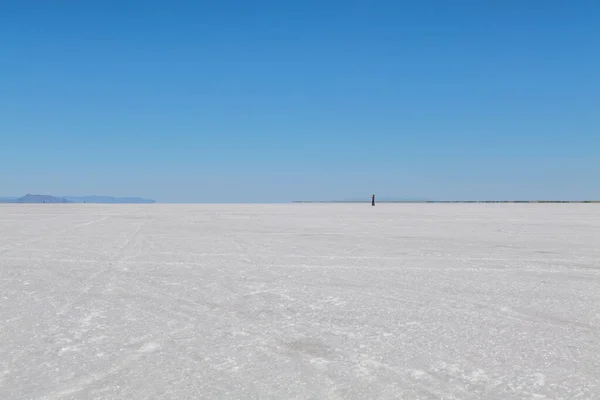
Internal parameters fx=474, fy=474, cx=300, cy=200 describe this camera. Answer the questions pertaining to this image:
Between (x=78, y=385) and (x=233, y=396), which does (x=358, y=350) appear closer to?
(x=233, y=396)

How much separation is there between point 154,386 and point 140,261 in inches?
164

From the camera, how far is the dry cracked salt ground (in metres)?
2.19

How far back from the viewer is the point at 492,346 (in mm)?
2727

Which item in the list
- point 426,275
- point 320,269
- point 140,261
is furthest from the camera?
point 140,261

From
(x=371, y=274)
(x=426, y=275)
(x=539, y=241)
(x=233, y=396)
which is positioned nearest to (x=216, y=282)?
(x=371, y=274)

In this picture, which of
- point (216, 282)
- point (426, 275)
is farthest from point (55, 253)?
point (426, 275)

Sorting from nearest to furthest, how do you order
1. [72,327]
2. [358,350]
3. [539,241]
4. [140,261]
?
[358,350] → [72,327] → [140,261] → [539,241]

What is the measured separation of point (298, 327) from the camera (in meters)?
3.11

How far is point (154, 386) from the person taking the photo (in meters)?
2.16

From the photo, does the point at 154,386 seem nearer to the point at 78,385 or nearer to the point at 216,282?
the point at 78,385

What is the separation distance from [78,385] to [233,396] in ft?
2.38

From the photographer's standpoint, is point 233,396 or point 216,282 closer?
point 233,396

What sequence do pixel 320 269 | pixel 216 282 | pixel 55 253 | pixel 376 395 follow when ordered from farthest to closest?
1. pixel 55 253
2. pixel 320 269
3. pixel 216 282
4. pixel 376 395

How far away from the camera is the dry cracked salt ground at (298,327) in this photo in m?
2.19
